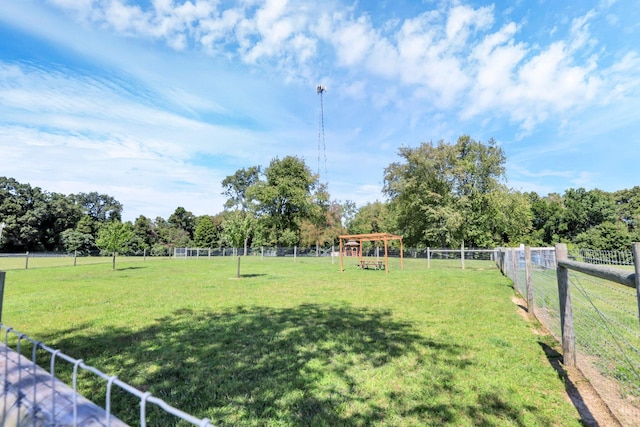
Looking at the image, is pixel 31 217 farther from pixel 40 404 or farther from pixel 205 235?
pixel 40 404

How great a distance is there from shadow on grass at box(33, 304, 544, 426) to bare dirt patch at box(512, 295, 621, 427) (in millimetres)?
605

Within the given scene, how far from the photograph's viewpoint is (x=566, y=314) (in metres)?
4.22

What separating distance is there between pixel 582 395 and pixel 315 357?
2890 millimetres

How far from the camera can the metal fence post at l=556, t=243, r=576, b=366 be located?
409 centimetres

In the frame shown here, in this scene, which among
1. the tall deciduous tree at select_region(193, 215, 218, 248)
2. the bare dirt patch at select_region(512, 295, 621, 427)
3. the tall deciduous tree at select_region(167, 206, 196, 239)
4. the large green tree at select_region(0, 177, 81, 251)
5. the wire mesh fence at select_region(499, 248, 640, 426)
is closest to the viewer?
the bare dirt patch at select_region(512, 295, 621, 427)

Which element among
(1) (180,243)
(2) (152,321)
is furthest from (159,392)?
(1) (180,243)

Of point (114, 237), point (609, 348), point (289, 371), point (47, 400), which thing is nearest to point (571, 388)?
point (609, 348)

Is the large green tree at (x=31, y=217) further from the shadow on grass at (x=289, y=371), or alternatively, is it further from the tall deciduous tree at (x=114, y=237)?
the shadow on grass at (x=289, y=371)

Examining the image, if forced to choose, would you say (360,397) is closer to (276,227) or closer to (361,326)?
(361,326)

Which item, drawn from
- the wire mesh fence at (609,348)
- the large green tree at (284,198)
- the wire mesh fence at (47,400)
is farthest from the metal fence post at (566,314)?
the large green tree at (284,198)

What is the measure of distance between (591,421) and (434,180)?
3601 cm

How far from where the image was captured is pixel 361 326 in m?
5.83

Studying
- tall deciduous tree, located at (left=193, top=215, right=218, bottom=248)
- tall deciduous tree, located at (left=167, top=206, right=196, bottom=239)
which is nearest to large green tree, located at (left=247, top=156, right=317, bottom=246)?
tall deciduous tree, located at (left=193, top=215, right=218, bottom=248)

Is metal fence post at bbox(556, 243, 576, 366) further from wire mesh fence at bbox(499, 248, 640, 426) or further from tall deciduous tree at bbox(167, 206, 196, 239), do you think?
tall deciduous tree at bbox(167, 206, 196, 239)
